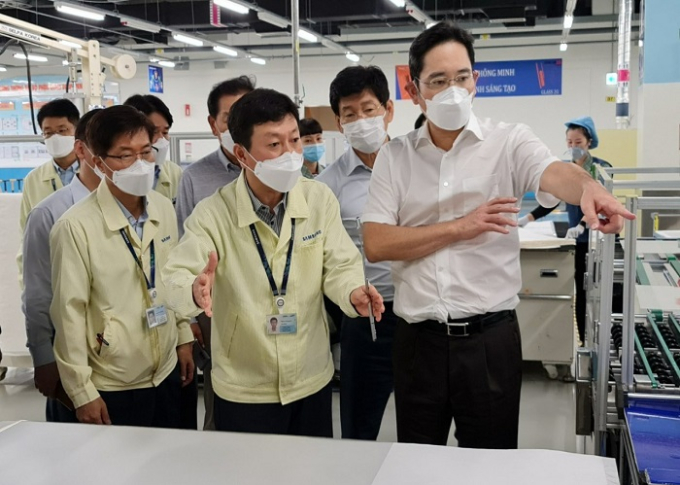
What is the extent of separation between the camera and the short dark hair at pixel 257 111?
190 cm

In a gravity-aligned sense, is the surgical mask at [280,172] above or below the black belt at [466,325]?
above

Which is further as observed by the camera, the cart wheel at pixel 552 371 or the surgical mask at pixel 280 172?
the cart wheel at pixel 552 371

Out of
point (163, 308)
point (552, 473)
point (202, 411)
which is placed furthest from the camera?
point (202, 411)

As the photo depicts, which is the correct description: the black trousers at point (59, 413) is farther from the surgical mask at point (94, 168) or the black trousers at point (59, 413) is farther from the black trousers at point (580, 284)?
the black trousers at point (580, 284)

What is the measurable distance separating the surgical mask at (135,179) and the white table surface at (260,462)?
105 centimetres

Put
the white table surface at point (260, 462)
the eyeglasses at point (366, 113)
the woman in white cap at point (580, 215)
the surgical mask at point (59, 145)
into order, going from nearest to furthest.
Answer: the white table surface at point (260, 462)
the eyeglasses at point (366, 113)
the surgical mask at point (59, 145)
the woman in white cap at point (580, 215)

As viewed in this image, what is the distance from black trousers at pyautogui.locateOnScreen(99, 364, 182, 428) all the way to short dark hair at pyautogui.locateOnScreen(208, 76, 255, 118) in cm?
107

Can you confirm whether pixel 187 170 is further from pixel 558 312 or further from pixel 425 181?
pixel 558 312

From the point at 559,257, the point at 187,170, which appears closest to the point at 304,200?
the point at 187,170

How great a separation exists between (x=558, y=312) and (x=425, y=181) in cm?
265

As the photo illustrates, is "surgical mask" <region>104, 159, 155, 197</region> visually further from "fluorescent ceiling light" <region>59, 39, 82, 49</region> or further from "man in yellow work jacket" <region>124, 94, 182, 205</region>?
"fluorescent ceiling light" <region>59, 39, 82, 49</region>

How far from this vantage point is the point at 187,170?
2.67 metres

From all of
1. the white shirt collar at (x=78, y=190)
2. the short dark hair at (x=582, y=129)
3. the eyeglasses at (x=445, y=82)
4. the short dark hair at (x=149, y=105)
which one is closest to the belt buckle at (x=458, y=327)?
the eyeglasses at (x=445, y=82)

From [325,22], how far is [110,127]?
11.6 m
